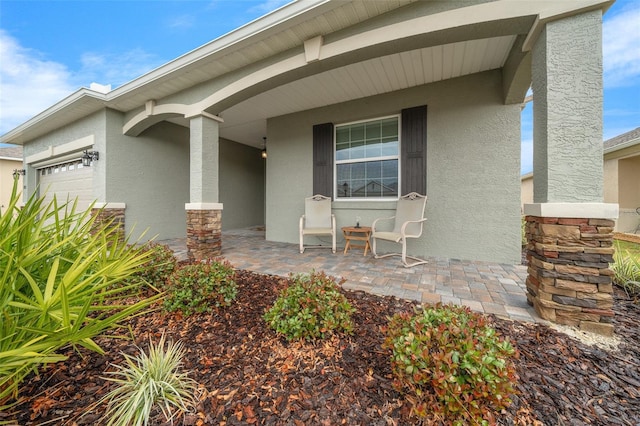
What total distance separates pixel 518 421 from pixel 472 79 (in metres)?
4.21

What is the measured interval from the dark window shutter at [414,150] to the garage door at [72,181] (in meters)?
6.52

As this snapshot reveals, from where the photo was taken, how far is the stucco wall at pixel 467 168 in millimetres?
3455

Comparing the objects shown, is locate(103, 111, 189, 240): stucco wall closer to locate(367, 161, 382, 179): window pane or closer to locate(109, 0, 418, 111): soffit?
locate(109, 0, 418, 111): soffit

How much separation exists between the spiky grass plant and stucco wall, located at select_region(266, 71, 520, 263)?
369cm

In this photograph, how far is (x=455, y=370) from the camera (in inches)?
39.2

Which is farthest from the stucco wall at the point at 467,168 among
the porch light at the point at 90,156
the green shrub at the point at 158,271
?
the porch light at the point at 90,156

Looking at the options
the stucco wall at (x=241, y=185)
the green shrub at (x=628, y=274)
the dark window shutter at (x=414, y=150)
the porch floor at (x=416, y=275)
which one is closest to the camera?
the porch floor at (x=416, y=275)

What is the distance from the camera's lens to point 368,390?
1.19m

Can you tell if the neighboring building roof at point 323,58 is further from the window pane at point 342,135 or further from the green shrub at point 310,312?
the green shrub at point 310,312

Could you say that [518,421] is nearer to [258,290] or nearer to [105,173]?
[258,290]

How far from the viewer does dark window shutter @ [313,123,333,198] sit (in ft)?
15.5

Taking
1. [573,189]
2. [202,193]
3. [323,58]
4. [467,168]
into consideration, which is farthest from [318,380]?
[467,168]

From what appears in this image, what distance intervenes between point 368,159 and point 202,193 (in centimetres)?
306

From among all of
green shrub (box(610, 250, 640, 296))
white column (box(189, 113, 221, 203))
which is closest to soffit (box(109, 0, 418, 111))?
white column (box(189, 113, 221, 203))
